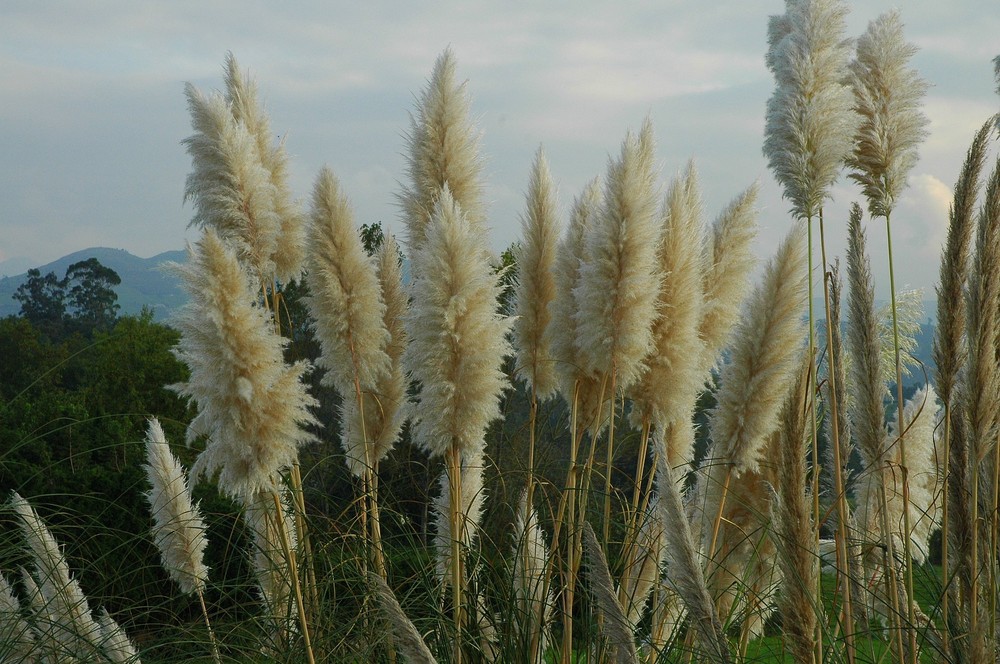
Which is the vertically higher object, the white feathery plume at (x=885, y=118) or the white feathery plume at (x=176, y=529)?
the white feathery plume at (x=885, y=118)

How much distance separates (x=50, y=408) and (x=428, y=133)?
1686cm

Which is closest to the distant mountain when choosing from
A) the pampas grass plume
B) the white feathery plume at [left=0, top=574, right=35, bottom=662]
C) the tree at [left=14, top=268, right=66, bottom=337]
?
the tree at [left=14, top=268, right=66, bottom=337]

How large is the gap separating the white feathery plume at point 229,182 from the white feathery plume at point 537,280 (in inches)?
42.8

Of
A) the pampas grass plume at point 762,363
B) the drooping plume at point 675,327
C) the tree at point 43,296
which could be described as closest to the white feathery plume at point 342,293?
the drooping plume at point 675,327

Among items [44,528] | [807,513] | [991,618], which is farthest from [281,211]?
[991,618]

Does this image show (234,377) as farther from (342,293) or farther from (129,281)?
(129,281)

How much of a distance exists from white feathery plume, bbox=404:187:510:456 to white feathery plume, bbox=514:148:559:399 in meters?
0.52

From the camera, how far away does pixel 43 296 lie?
43.8 metres

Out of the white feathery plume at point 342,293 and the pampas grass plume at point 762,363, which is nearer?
the pampas grass plume at point 762,363

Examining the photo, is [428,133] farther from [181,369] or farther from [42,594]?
[181,369]

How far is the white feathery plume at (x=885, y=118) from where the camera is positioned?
11.7 ft

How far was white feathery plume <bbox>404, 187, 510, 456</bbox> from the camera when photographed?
3289 millimetres

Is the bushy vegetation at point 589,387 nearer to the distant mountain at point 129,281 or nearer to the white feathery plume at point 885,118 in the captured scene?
the white feathery plume at point 885,118

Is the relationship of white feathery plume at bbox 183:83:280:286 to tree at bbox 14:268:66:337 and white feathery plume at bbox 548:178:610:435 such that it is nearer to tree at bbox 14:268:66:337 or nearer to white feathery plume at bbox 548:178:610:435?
white feathery plume at bbox 548:178:610:435
